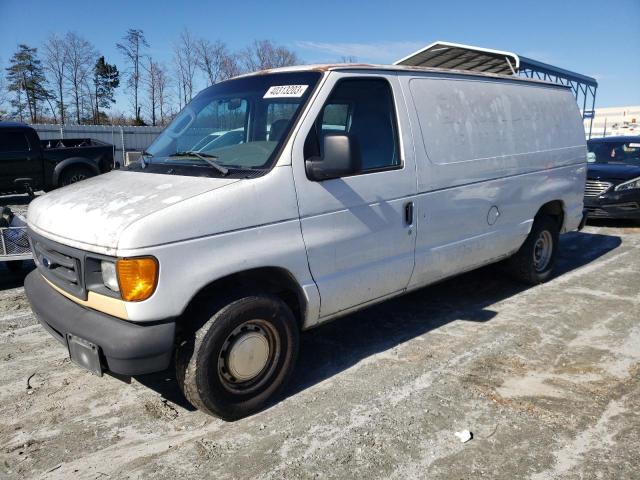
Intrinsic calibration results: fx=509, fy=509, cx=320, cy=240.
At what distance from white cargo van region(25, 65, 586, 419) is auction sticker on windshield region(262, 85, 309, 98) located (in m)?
0.01

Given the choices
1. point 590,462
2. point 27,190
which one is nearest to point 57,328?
point 590,462

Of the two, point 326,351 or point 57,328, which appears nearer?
point 57,328

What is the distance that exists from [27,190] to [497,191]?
38.8 feet

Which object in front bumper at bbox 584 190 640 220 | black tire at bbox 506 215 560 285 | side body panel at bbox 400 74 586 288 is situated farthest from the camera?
front bumper at bbox 584 190 640 220

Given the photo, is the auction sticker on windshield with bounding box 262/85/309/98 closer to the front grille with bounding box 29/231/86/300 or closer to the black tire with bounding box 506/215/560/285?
the front grille with bounding box 29/231/86/300

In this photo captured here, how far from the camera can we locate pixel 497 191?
475cm

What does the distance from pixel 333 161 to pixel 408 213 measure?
3.12ft

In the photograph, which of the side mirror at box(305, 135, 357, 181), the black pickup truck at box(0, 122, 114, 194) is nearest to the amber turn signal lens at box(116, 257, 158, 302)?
the side mirror at box(305, 135, 357, 181)

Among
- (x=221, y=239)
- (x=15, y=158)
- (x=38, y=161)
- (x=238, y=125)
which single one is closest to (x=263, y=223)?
(x=221, y=239)

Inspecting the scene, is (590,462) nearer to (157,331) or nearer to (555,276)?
(157,331)

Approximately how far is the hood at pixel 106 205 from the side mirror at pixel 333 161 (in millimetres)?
525

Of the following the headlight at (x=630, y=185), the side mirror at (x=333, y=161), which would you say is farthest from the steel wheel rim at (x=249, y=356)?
the headlight at (x=630, y=185)

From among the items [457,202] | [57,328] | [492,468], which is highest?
[457,202]

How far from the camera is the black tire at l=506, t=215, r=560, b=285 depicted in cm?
556
